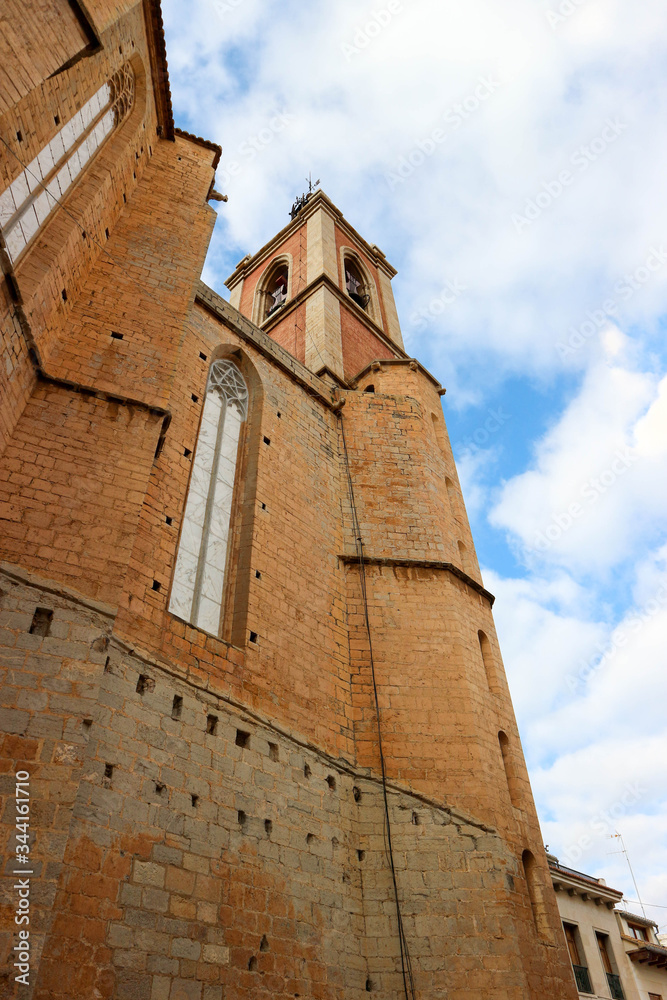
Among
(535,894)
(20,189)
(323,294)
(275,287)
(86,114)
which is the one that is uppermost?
(275,287)

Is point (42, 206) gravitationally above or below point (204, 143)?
below

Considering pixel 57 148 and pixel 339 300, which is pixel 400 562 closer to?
pixel 57 148

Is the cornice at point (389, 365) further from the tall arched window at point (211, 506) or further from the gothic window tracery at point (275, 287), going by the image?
the gothic window tracery at point (275, 287)

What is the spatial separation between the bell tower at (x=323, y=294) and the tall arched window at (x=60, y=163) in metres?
5.87

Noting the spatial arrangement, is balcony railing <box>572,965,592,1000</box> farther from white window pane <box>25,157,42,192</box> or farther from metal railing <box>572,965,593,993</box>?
white window pane <box>25,157,42,192</box>

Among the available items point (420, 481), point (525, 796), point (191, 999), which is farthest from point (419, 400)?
point (191, 999)

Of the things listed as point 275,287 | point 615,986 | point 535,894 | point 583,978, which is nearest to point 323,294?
point 275,287

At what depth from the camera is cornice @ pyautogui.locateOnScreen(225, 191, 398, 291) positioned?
21469 millimetres

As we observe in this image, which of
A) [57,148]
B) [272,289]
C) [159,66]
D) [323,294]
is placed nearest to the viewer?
[57,148]

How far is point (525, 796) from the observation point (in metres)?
8.18

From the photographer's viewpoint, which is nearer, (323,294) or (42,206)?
(42,206)

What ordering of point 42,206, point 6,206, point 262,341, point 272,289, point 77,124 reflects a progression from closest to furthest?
point 6,206
point 42,206
point 77,124
point 262,341
point 272,289

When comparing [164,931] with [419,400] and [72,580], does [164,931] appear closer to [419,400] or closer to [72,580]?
[72,580]

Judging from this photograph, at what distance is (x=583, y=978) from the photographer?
1345 cm
